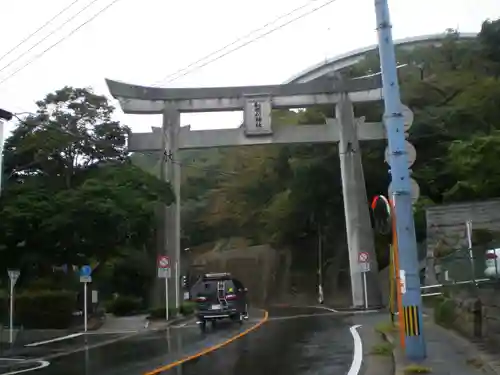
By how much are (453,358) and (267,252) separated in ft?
160

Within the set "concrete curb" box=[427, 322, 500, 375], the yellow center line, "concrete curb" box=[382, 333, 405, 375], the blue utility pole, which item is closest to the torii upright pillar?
the yellow center line

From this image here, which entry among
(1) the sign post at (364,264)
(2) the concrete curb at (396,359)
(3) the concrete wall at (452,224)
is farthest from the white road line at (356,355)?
(1) the sign post at (364,264)

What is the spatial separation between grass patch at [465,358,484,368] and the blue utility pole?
30.8 inches

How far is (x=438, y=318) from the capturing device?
1844 cm

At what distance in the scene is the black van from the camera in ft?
78.6

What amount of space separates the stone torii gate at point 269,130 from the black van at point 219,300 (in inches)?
387

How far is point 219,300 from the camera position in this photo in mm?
24094

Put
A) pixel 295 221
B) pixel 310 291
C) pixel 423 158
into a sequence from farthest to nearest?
1. pixel 310 291
2. pixel 295 221
3. pixel 423 158

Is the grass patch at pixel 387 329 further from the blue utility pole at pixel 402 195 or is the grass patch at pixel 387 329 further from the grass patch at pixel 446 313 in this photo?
the blue utility pole at pixel 402 195

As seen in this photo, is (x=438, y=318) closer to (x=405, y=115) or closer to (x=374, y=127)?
(x=405, y=115)

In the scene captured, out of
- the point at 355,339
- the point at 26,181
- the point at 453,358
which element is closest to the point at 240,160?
the point at 26,181

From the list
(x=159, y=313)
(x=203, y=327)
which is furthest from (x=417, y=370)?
(x=159, y=313)

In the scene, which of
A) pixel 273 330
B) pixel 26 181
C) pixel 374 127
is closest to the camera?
pixel 273 330

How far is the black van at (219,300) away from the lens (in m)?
24.0
